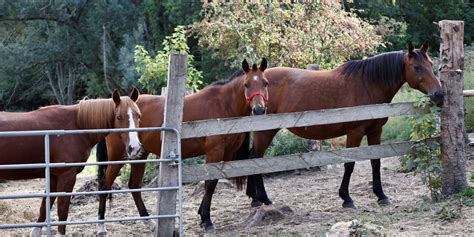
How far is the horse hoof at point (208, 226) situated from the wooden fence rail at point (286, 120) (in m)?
1.26

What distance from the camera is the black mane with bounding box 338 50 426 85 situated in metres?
8.20

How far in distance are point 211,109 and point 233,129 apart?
49.8 inches

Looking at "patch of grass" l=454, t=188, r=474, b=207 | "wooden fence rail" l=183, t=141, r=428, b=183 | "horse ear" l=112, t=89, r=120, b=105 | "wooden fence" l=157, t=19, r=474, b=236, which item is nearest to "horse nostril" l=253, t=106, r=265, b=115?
"wooden fence" l=157, t=19, r=474, b=236

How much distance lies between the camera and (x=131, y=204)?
962 cm

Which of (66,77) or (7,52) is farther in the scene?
(66,77)

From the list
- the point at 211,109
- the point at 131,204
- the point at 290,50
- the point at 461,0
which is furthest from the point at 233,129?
the point at 461,0

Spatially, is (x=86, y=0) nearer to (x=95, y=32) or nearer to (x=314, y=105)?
(x=95, y=32)

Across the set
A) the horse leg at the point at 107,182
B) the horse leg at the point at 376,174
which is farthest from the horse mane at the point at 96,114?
the horse leg at the point at 376,174

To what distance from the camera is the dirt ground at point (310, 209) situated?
676 centimetres

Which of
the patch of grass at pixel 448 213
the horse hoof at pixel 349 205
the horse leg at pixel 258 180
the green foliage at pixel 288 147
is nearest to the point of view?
the patch of grass at pixel 448 213

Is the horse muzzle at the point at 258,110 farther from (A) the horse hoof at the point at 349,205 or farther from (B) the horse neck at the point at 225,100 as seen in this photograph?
(A) the horse hoof at the point at 349,205

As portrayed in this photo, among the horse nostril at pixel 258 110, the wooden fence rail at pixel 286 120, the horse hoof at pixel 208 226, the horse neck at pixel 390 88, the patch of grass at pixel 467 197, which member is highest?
the horse neck at pixel 390 88

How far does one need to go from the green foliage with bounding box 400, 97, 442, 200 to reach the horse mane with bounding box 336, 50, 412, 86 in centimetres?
68

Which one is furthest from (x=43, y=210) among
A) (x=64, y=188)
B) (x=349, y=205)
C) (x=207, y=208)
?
(x=349, y=205)
